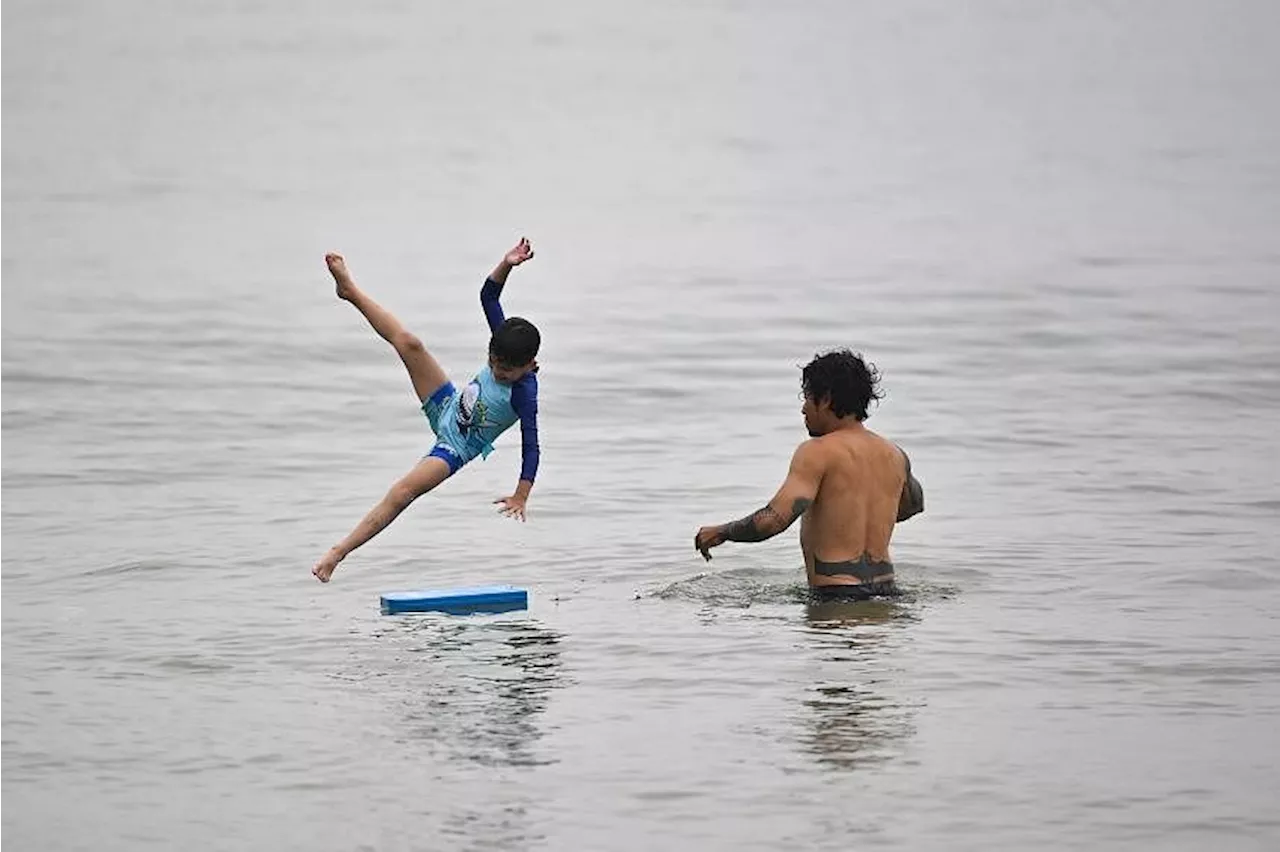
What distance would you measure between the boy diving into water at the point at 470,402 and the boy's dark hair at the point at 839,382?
1.36 metres

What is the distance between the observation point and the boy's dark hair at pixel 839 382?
11391 mm

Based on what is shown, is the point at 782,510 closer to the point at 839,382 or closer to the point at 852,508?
the point at 852,508

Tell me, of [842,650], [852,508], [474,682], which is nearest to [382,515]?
[474,682]

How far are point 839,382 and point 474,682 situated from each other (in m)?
2.31

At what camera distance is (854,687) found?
1028 centimetres

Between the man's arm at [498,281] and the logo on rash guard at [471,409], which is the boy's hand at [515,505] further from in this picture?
the man's arm at [498,281]

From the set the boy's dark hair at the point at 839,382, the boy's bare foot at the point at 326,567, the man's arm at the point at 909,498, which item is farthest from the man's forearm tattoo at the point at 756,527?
the boy's bare foot at the point at 326,567

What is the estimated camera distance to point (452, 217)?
32750 millimetres

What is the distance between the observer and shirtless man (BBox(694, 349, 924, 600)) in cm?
1137

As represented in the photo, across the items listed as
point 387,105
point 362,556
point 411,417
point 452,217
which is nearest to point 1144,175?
point 452,217

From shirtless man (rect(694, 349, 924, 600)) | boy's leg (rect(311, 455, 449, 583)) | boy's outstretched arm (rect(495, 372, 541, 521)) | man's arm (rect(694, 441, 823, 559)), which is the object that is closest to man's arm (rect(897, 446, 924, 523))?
shirtless man (rect(694, 349, 924, 600))

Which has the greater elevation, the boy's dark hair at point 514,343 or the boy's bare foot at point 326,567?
the boy's dark hair at point 514,343

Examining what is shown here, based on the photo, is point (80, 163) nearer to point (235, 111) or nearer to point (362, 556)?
point (235, 111)

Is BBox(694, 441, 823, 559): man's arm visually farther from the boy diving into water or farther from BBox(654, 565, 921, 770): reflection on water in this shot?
the boy diving into water
